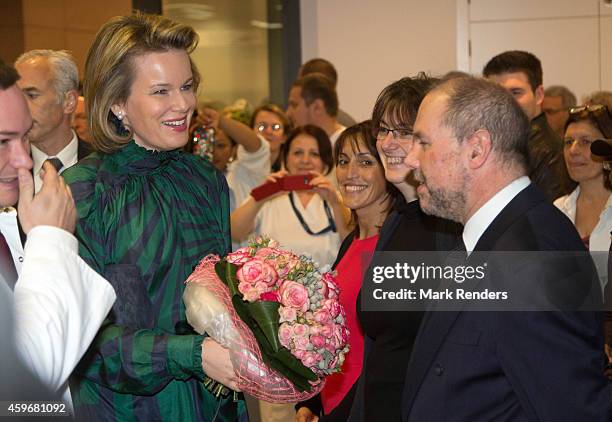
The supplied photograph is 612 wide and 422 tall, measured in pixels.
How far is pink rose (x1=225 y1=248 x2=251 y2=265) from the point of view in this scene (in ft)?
7.50

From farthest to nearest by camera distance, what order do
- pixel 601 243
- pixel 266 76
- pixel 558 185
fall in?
pixel 266 76 < pixel 558 185 < pixel 601 243

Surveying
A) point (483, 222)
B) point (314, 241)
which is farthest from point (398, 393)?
point (314, 241)

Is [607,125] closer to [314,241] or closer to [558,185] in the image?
[558,185]

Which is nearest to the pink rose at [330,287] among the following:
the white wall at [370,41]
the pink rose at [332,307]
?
the pink rose at [332,307]

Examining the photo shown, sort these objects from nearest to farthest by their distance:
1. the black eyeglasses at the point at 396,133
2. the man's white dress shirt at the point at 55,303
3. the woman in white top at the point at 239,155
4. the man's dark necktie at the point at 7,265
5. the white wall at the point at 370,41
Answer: the man's white dress shirt at the point at 55,303, the man's dark necktie at the point at 7,265, the black eyeglasses at the point at 396,133, the woman in white top at the point at 239,155, the white wall at the point at 370,41

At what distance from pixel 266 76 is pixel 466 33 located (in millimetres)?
1916

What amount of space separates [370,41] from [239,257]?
6005 mm

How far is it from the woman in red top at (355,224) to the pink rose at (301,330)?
30.1 inches

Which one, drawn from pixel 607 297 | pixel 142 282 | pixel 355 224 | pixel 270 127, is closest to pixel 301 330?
pixel 142 282

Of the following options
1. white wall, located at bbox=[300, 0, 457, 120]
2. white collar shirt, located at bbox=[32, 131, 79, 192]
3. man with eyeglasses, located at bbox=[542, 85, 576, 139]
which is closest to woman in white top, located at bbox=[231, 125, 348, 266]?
white collar shirt, located at bbox=[32, 131, 79, 192]

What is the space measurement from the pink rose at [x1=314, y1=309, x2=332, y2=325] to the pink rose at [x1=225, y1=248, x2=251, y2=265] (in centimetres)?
23

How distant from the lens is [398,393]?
2.55 metres

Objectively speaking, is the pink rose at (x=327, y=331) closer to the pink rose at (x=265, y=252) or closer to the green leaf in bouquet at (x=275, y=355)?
the green leaf in bouquet at (x=275, y=355)

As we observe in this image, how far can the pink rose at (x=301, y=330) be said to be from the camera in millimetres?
2184
